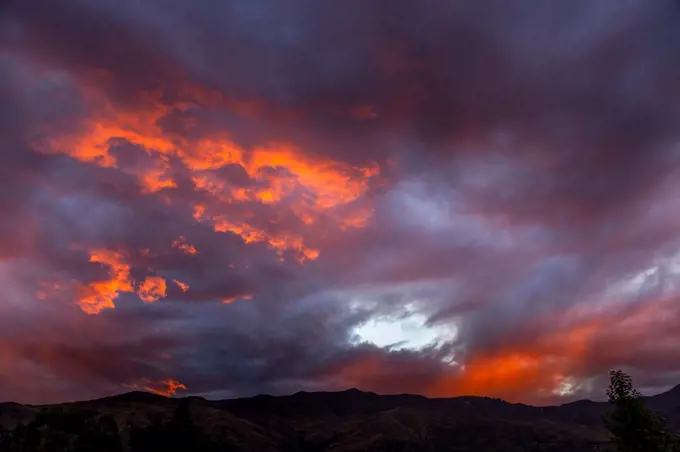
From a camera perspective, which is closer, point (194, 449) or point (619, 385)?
point (619, 385)

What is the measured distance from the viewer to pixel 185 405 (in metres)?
161

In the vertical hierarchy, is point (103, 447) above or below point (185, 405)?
below

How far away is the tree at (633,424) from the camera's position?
42.9m

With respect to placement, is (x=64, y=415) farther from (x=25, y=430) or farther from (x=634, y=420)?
(x=634, y=420)

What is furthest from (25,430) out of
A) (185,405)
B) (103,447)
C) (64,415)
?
(185,405)

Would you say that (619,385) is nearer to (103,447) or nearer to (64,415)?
(103,447)

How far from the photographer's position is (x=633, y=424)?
44.3 meters

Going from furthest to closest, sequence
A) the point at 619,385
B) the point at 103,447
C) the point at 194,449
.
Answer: the point at 194,449
the point at 103,447
the point at 619,385

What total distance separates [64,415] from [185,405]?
32312 millimetres

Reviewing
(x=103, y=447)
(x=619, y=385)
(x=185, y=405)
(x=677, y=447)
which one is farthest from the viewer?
(x=185, y=405)


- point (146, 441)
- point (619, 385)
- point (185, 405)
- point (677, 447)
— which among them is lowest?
point (677, 447)

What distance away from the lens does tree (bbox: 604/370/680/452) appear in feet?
141

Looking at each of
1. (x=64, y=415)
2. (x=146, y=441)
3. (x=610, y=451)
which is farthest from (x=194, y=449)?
(x=610, y=451)

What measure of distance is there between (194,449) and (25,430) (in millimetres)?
43349
